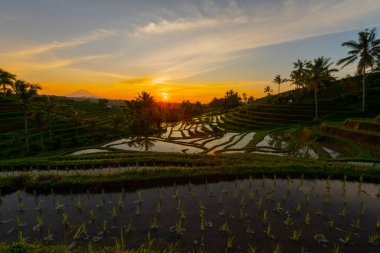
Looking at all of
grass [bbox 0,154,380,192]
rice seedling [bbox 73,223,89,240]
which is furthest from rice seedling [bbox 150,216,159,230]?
grass [bbox 0,154,380,192]

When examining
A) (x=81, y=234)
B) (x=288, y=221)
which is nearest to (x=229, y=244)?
(x=288, y=221)

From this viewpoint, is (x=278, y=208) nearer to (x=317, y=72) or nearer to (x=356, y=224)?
(x=356, y=224)


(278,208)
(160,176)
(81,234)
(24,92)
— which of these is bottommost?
(81,234)

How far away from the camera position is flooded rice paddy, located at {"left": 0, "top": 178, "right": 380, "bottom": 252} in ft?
32.5

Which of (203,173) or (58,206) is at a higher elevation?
(203,173)

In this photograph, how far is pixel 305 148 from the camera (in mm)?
31453

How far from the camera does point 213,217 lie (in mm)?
11836

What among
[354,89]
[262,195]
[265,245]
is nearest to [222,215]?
[265,245]

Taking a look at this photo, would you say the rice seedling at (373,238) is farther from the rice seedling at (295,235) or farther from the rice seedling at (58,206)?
the rice seedling at (58,206)

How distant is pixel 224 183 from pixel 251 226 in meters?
5.90

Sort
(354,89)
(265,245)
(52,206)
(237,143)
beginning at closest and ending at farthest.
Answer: (265,245) → (52,206) → (237,143) → (354,89)

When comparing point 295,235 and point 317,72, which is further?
point 317,72

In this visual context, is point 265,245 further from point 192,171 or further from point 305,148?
point 305,148

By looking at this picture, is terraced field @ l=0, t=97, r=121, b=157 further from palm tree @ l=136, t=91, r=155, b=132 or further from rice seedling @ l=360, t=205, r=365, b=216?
rice seedling @ l=360, t=205, r=365, b=216
